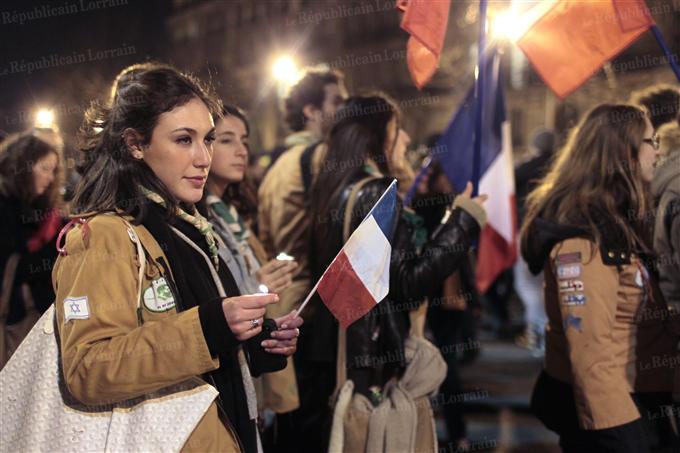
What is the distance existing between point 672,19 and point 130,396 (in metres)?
23.5

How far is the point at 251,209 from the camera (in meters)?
4.25

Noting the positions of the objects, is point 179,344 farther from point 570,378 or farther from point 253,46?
point 253,46

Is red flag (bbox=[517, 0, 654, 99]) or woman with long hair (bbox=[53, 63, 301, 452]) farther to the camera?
red flag (bbox=[517, 0, 654, 99])

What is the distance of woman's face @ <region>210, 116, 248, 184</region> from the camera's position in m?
3.68

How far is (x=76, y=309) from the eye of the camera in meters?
2.06

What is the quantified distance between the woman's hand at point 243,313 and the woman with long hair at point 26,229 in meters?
2.62

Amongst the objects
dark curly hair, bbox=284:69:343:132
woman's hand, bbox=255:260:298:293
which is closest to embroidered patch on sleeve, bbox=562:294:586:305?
woman's hand, bbox=255:260:298:293

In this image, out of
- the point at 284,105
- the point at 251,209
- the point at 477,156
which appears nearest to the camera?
the point at 477,156

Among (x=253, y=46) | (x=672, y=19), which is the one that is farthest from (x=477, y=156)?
(x=253, y=46)

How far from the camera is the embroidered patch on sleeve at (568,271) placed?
3.39 meters

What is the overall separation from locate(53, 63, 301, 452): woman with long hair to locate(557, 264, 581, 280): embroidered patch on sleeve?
1.50m

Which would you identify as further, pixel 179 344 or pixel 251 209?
pixel 251 209

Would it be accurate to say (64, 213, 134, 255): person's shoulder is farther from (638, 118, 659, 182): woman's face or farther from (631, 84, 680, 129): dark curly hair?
(631, 84, 680, 129): dark curly hair

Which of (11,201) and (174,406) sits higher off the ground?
(11,201)
